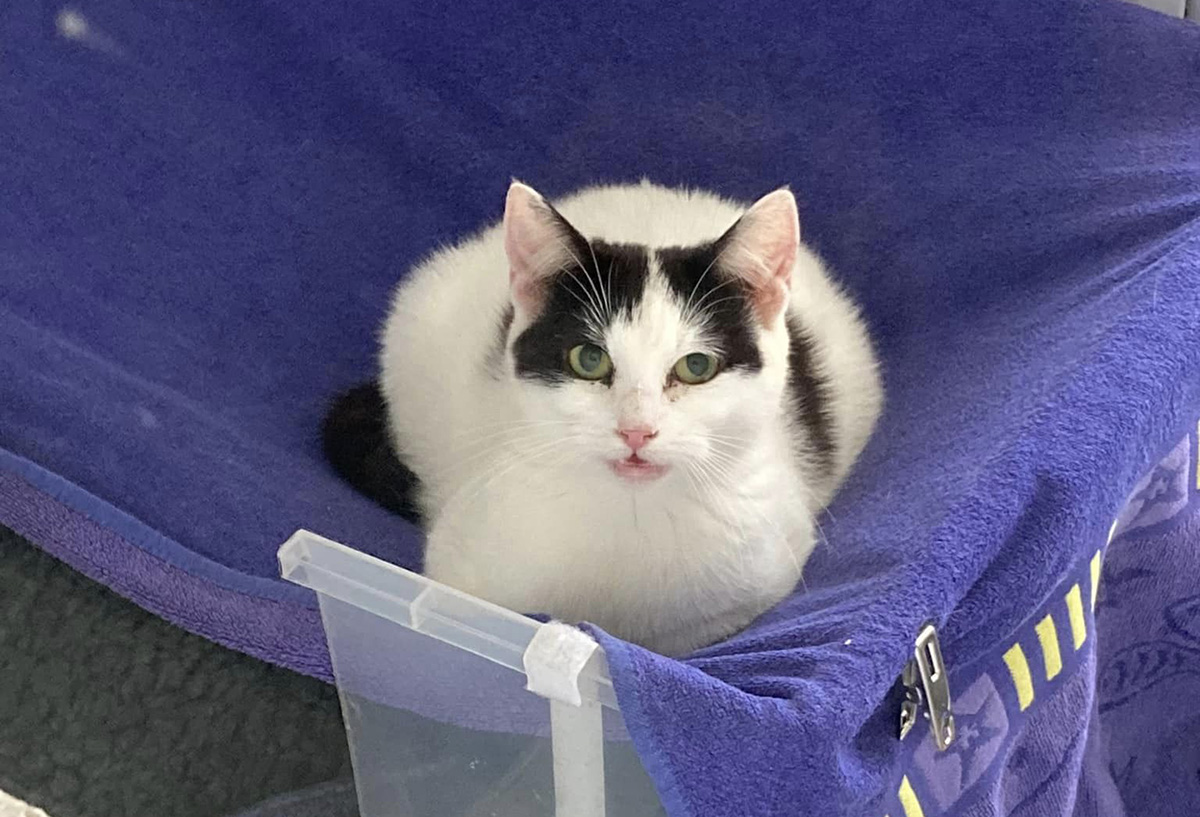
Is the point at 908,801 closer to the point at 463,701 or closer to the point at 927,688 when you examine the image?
the point at 927,688

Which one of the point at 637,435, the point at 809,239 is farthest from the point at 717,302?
the point at 809,239

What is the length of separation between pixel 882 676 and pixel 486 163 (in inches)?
47.2

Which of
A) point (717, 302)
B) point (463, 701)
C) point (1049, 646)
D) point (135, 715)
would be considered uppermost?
point (717, 302)

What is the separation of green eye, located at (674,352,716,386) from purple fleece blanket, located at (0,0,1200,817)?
0.70ft

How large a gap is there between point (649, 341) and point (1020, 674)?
46cm

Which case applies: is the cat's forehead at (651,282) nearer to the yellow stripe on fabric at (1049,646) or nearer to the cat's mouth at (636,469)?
the cat's mouth at (636,469)

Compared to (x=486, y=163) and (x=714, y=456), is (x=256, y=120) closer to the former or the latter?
(x=486, y=163)

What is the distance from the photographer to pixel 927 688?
34.6 inches

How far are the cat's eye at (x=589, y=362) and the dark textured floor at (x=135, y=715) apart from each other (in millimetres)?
476

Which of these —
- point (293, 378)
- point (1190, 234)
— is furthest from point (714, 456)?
point (293, 378)

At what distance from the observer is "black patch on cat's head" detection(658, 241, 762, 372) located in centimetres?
100

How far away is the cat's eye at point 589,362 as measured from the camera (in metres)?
0.98

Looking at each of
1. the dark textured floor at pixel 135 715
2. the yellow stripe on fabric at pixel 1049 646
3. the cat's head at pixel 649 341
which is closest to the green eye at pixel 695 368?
the cat's head at pixel 649 341

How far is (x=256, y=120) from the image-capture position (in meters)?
1.69
